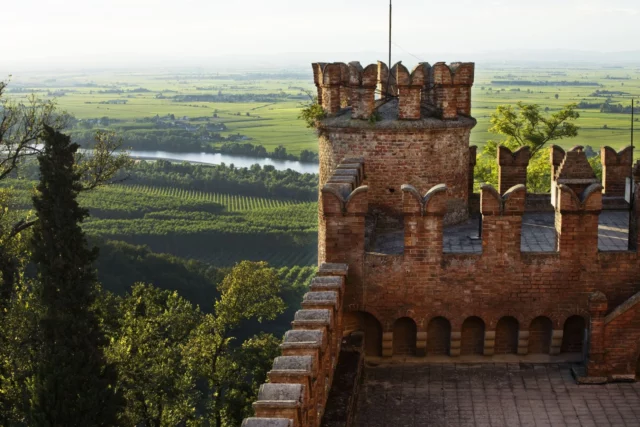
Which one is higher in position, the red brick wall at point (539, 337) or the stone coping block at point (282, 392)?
the stone coping block at point (282, 392)

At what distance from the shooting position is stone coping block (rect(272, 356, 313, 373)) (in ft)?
32.3

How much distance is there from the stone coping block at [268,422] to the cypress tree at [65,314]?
37.1 feet

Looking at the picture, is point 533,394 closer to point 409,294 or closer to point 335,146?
point 409,294

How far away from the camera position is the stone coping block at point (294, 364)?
9836mm

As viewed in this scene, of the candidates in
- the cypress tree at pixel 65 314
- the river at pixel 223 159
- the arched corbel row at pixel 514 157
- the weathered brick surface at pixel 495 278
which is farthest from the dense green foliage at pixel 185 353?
the river at pixel 223 159

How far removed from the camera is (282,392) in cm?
930

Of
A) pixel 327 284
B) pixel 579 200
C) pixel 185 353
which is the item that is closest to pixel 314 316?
pixel 327 284

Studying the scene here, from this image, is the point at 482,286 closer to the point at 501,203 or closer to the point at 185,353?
the point at 501,203

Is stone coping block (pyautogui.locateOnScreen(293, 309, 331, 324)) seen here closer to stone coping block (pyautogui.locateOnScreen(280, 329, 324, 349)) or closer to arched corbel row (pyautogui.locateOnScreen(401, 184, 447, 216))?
stone coping block (pyautogui.locateOnScreen(280, 329, 324, 349))

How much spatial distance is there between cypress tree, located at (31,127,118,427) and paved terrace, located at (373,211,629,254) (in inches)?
313

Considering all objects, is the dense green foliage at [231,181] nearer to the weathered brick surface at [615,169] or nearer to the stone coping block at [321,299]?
the weathered brick surface at [615,169]

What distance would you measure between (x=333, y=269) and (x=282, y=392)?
15.1 feet

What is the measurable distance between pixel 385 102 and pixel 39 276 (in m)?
9.46

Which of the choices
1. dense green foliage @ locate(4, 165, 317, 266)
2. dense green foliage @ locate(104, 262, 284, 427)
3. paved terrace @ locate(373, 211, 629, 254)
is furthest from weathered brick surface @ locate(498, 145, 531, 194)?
dense green foliage @ locate(4, 165, 317, 266)
